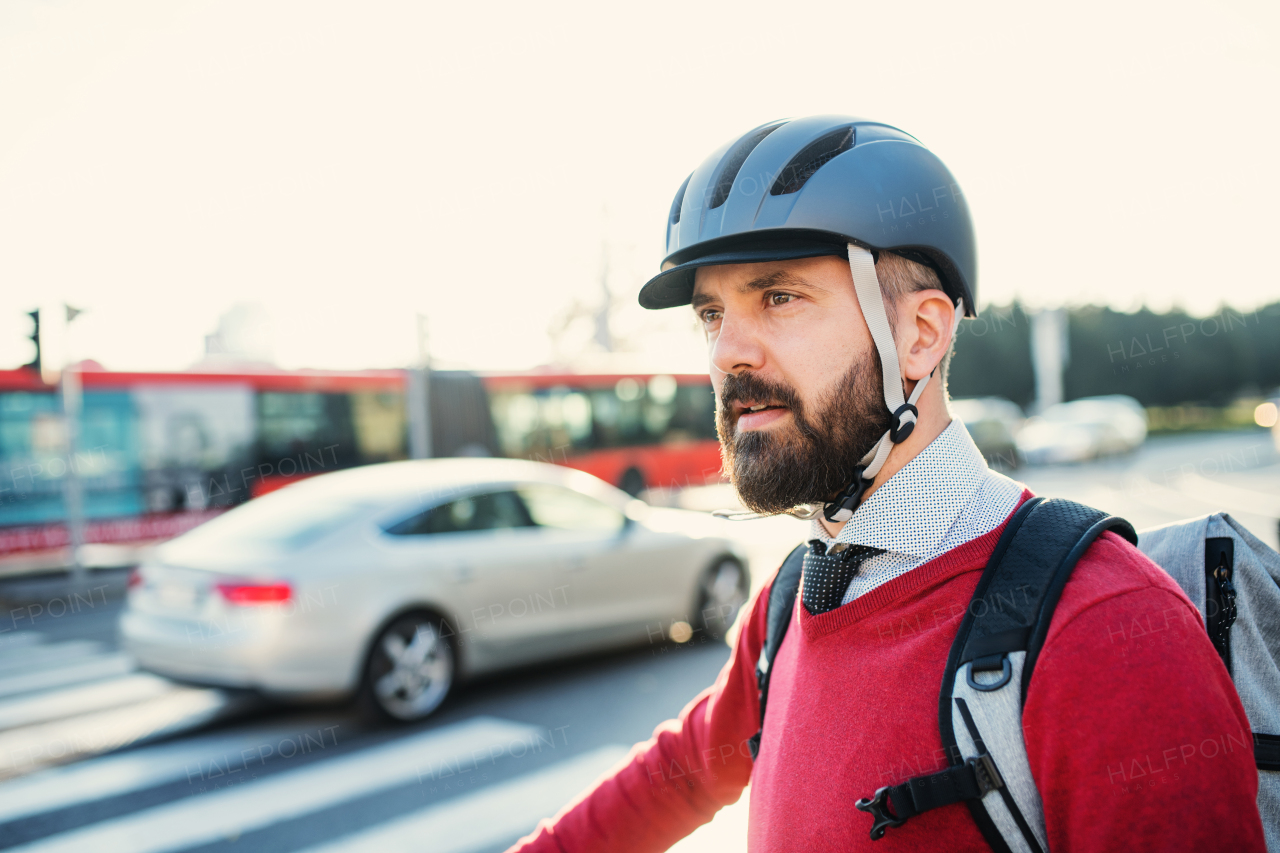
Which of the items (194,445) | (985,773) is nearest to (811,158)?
(985,773)

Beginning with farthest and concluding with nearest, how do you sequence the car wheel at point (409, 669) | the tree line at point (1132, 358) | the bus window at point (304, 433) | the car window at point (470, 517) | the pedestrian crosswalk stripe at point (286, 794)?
the tree line at point (1132, 358) < the bus window at point (304, 433) < the car window at point (470, 517) < the car wheel at point (409, 669) < the pedestrian crosswalk stripe at point (286, 794)

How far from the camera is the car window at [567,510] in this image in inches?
258

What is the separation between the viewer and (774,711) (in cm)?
146

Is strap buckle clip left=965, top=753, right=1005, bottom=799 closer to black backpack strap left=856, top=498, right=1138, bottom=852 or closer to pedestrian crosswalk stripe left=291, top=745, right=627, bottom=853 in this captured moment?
black backpack strap left=856, top=498, right=1138, bottom=852

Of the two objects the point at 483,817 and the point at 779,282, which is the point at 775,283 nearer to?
the point at 779,282

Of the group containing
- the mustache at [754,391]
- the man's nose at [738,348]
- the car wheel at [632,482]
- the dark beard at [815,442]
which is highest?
the man's nose at [738,348]

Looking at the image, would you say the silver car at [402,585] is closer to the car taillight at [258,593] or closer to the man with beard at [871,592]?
the car taillight at [258,593]

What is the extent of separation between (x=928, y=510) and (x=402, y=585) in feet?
15.4

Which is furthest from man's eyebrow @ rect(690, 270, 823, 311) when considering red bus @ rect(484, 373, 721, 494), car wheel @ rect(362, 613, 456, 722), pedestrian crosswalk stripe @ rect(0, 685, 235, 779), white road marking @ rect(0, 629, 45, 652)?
red bus @ rect(484, 373, 721, 494)

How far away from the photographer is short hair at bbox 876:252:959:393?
5.29 feet

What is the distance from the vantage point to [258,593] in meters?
5.18

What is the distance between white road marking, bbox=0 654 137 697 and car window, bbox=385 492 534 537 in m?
2.65

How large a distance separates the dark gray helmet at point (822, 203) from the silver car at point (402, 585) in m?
4.18

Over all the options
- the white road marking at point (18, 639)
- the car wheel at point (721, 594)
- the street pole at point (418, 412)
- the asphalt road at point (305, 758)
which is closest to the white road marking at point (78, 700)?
the asphalt road at point (305, 758)
